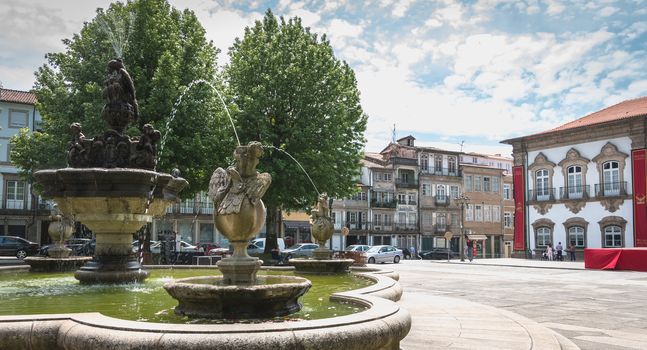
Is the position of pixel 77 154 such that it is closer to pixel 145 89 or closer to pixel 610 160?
pixel 145 89

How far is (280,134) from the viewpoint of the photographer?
2709 cm

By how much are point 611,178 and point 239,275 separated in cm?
4202

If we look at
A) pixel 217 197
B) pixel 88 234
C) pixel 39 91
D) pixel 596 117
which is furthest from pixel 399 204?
pixel 217 197

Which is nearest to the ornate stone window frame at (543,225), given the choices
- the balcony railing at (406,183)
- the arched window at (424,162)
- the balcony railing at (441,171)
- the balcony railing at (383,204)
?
the balcony railing at (383,204)

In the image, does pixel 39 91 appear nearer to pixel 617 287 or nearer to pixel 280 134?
pixel 280 134

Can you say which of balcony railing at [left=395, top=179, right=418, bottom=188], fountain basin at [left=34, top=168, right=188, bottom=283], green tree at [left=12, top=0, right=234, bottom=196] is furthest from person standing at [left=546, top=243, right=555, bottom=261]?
fountain basin at [left=34, top=168, right=188, bottom=283]

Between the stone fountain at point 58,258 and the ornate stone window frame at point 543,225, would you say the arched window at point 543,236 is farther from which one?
the stone fountain at point 58,258

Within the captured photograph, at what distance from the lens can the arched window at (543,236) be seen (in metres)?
45.6

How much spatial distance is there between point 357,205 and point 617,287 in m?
45.5

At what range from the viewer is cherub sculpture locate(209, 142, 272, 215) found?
18.5 feet

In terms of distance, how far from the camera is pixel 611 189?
136 ft

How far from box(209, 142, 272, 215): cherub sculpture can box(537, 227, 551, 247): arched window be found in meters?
44.3

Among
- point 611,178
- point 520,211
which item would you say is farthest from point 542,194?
point 611,178

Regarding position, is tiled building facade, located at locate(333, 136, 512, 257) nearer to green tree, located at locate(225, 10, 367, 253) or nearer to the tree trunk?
the tree trunk
